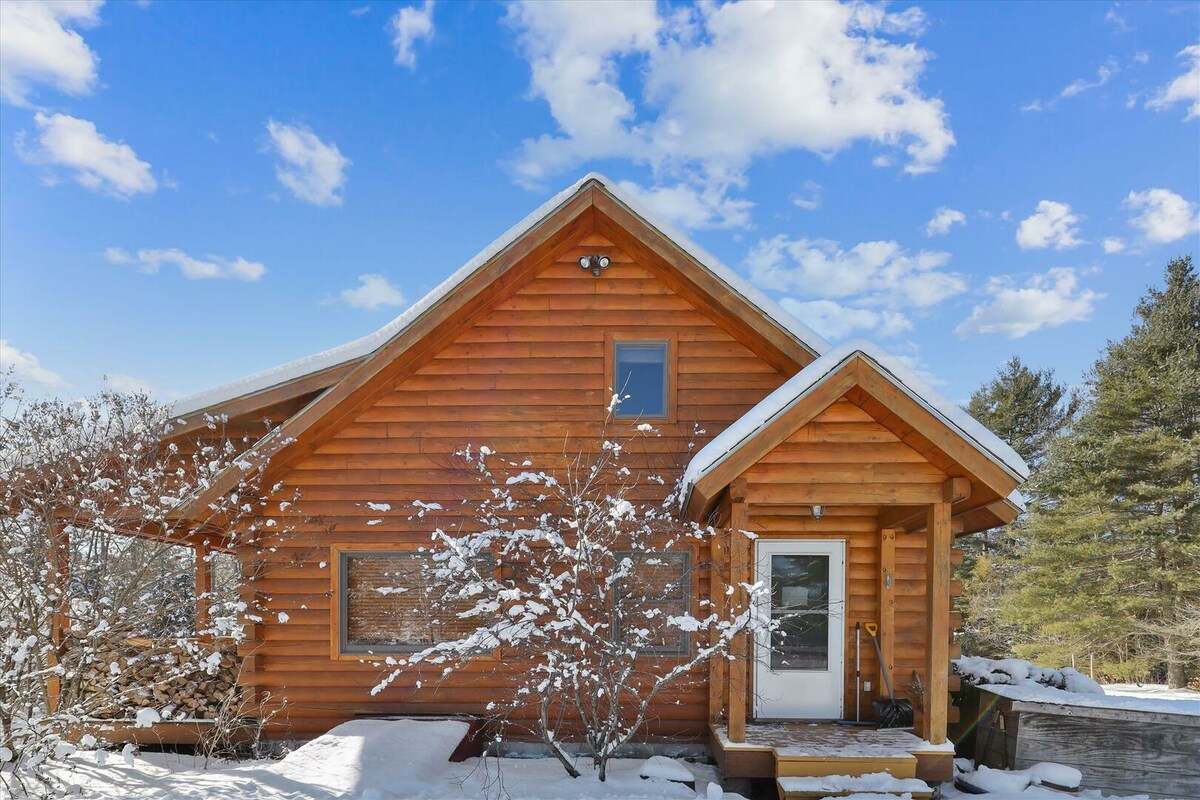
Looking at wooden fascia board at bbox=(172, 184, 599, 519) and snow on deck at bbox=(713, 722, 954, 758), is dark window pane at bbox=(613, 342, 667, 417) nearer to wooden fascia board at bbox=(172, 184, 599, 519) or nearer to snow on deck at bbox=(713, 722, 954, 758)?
wooden fascia board at bbox=(172, 184, 599, 519)

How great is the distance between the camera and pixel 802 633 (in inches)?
266

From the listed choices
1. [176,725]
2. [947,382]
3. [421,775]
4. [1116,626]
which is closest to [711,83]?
[421,775]

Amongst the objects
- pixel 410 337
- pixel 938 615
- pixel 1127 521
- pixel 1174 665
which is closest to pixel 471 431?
pixel 410 337

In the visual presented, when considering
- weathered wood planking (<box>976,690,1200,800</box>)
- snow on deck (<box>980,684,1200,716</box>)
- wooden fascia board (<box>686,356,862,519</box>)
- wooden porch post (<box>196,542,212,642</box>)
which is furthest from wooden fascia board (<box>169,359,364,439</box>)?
weathered wood planking (<box>976,690,1200,800</box>)

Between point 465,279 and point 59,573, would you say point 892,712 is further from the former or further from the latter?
point 59,573

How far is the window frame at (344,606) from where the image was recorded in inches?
267

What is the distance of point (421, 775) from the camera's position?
5.26 metres

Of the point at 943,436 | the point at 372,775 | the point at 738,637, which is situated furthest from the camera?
the point at 738,637

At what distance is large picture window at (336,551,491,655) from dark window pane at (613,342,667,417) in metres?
2.76

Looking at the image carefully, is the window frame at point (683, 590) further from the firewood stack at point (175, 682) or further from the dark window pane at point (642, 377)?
the firewood stack at point (175, 682)

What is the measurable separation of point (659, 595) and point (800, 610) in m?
1.55

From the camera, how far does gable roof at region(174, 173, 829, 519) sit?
21.6 feet

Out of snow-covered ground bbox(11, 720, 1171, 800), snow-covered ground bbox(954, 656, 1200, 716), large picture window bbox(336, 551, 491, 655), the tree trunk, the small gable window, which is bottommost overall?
the tree trunk

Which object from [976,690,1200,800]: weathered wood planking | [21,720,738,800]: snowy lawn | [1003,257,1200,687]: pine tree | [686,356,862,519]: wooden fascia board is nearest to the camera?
[21,720,738,800]: snowy lawn
